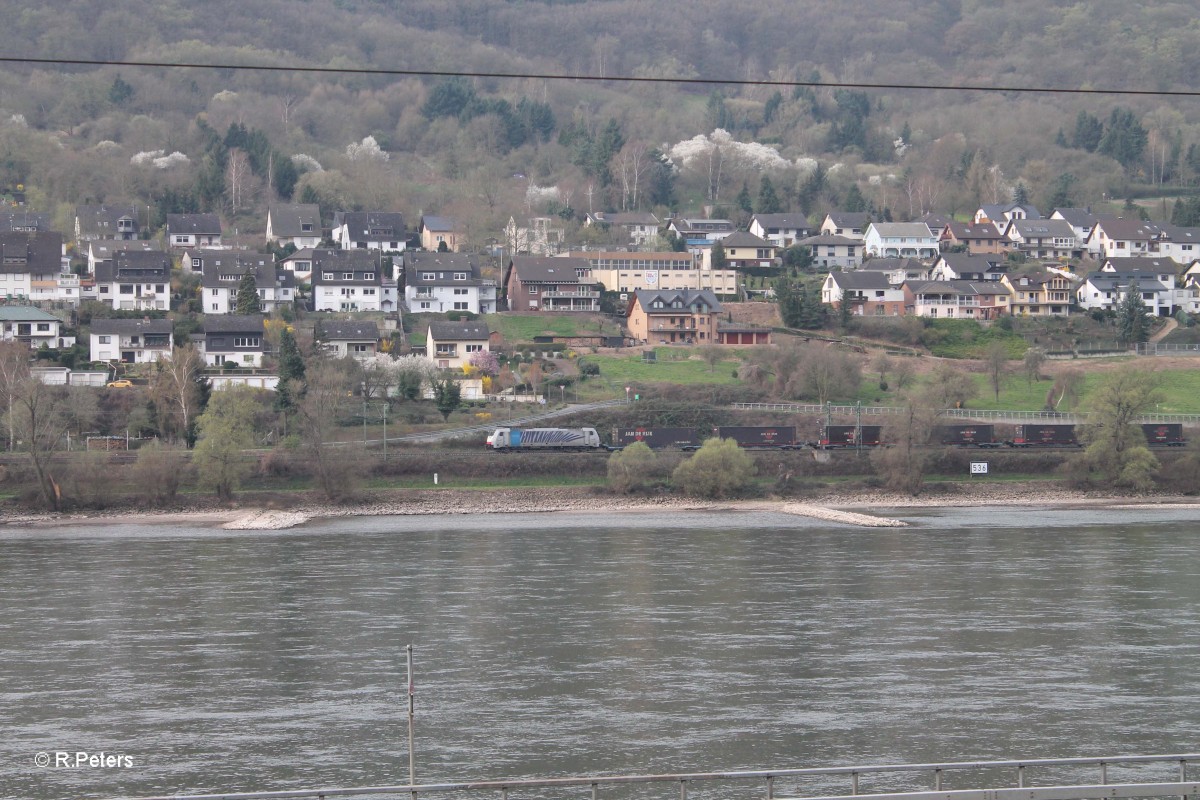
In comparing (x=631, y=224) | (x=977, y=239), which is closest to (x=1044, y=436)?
(x=977, y=239)

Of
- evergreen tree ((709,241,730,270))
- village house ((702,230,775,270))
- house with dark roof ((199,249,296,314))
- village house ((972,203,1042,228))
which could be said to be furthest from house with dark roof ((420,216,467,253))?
village house ((972,203,1042,228))

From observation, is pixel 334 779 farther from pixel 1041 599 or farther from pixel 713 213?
pixel 713 213

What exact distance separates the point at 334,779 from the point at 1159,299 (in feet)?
228

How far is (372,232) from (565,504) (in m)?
39.0

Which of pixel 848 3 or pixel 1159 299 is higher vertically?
pixel 848 3

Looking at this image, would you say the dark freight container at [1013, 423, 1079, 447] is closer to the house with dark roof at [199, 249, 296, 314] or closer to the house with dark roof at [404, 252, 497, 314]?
the house with dark roof at [404, 252, 497, 314]

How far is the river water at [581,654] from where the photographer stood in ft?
69.4

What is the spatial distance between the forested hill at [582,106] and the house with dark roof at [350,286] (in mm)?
19166

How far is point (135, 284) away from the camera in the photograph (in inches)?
2835

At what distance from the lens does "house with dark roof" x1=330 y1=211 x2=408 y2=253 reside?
285ft

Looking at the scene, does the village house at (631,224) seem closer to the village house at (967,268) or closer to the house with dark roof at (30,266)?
the village house at (967,268)

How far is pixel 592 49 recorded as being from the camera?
180875 millimetres

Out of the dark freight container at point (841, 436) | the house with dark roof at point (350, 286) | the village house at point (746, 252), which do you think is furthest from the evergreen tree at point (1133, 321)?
the house with dark roof at point (350, 286)

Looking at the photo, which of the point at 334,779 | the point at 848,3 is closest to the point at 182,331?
the point at 334,779
